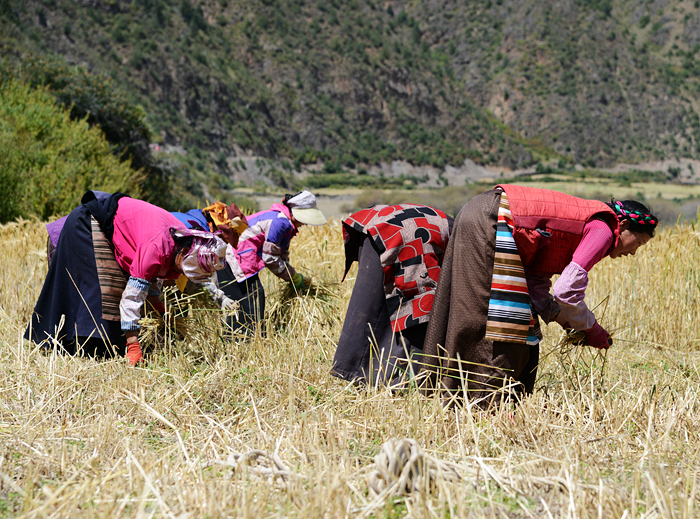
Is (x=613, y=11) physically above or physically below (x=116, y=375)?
above

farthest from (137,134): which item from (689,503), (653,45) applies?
(653,45)

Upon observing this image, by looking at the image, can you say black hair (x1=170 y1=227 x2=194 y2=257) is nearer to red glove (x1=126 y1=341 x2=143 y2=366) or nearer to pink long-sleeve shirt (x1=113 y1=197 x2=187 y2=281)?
pink long-sleeve shirt (x1=113 y1=197 x2=187 y2=281)

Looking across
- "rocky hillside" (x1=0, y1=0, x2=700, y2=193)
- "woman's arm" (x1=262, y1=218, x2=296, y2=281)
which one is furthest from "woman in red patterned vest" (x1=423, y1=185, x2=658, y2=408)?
"rocky hillside" (x1=0, y1=0, x2=700, y2=193)

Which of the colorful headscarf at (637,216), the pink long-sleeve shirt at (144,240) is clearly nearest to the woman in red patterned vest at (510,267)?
the colorful headscarf at (637,216)

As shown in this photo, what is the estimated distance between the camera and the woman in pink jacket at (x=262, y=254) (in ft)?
13.7

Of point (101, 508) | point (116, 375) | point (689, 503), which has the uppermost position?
point (689, 503)

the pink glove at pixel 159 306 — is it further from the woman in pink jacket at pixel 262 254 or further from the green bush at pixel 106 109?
the green bush at pixel 106 109

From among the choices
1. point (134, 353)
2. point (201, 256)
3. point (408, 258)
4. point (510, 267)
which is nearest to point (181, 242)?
point (201, 256)

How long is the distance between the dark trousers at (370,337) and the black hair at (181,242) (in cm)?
92

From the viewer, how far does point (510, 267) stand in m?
2.52

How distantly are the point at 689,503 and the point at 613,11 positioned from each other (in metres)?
115

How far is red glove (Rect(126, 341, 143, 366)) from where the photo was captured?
3.23m

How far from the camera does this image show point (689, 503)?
1.72m

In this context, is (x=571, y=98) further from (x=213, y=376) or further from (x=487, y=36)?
(x=213, y=376)
